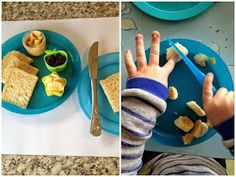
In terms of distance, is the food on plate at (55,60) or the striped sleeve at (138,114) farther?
the food on plate at (55,60)

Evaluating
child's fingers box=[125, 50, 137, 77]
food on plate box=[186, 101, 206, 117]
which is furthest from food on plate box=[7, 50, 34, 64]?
food on plate box=[186, 101, 206, 117]

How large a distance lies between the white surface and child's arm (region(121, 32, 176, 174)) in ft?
0.29

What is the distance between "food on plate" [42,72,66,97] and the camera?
23.5 inches

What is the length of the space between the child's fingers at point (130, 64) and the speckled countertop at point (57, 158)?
0.14 meters

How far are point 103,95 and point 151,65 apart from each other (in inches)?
5.4

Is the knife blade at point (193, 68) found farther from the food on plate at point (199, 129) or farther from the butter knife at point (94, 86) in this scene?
the butter knife at point (94, 86)

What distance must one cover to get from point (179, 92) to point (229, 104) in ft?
0.25

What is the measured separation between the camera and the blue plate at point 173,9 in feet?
1.65

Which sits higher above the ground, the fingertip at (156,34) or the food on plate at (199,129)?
the fingertip at (156,34)

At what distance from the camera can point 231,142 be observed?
0.46 metres

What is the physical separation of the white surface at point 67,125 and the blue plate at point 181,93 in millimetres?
115

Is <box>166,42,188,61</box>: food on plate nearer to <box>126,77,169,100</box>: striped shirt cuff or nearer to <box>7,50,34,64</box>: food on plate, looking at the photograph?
<box>126,77,169,100</box>: striped shirt cuff

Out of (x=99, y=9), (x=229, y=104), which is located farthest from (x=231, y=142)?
(x=99, y=9)

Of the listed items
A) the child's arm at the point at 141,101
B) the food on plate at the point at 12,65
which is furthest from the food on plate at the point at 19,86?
the child's arm at the point at 141,101
